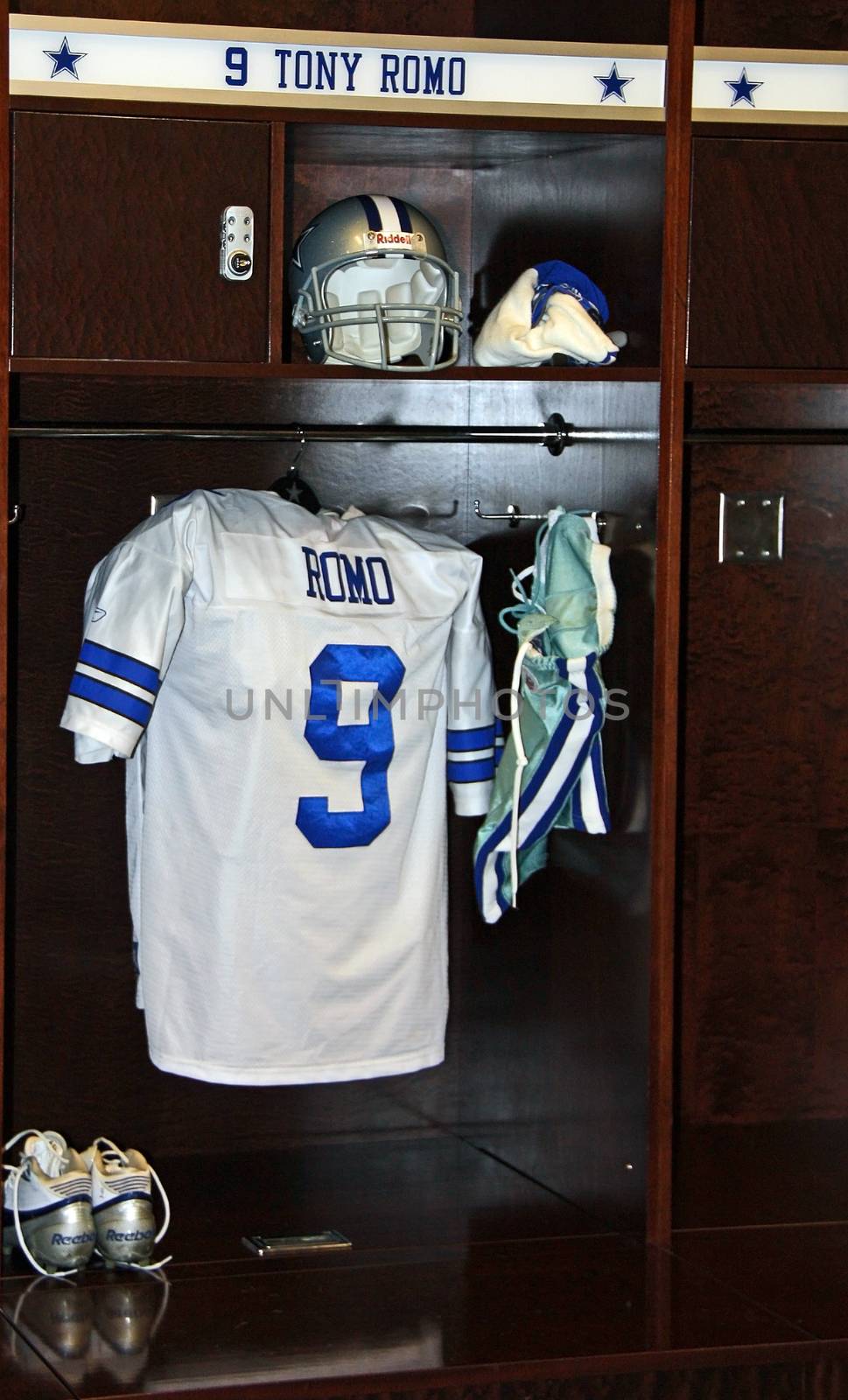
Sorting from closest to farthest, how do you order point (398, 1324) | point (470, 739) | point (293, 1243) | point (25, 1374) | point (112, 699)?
point (25, 1374)
point (398, 1324)
point (112, 699)
point (293, 1243)
point (470, 739)

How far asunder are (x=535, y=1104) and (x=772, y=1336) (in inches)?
28.8

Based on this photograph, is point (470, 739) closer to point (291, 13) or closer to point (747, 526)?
point (747, 526)

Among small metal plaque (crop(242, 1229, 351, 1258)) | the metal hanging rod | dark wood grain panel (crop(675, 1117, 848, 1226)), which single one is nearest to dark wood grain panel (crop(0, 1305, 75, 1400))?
small metal plaque (crop(242, 1229, 351, 1258))

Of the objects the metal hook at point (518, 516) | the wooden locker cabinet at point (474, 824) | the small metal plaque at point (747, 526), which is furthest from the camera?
the small metal plaque at point (747, 526)

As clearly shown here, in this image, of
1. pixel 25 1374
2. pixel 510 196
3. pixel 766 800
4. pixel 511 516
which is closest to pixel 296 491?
pixel 511 516

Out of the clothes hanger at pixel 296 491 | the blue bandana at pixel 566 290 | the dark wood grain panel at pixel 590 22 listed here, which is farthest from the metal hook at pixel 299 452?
the dark wood grain panel at pixel 590 22

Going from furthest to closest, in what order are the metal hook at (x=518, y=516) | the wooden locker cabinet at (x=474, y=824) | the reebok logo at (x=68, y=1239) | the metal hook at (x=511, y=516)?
1. the metal hook at (x=511, y=516)
2. the metal hook at (x=518, y=516)
3. the reebok logo at (x=68, y=1239)
4. the wooden locker cabinet at (x=474, y=824)

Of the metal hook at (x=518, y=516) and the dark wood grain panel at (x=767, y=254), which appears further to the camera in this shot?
the metal hook at (x=518, y=516)

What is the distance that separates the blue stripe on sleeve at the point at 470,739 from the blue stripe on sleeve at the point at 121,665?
0.51m

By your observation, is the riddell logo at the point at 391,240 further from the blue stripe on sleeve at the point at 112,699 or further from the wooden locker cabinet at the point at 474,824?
the blue stripe on sleeve at the point at 112,699

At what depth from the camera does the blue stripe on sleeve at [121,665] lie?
2.28 metres

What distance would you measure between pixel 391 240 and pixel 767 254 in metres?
0.54

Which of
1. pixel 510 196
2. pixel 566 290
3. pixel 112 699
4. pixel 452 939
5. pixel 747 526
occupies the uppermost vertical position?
pixel 510 196

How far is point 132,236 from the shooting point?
7.25ft
